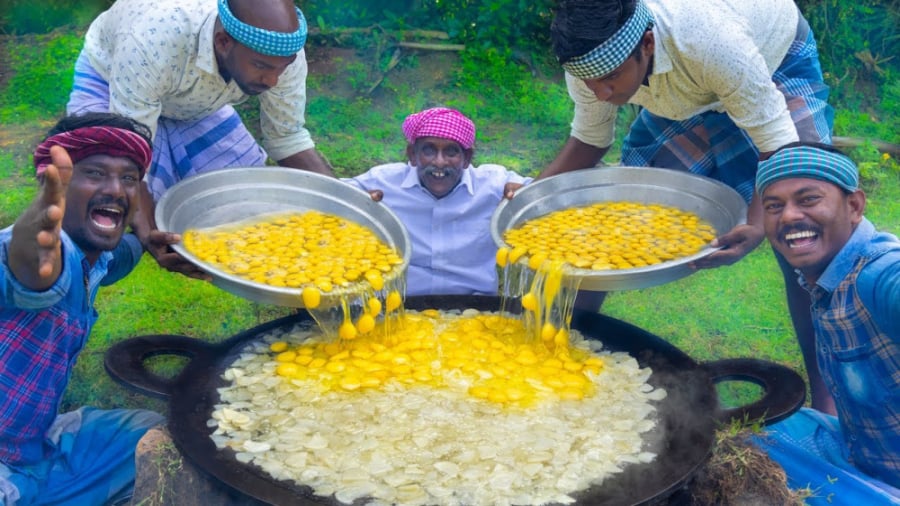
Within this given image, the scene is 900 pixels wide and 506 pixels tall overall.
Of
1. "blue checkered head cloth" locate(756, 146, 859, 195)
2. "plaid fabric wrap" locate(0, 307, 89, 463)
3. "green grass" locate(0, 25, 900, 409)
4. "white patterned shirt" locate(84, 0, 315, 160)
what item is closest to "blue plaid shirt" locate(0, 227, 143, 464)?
"plaid fabric wrap" locate(0, 307, 89, 463)

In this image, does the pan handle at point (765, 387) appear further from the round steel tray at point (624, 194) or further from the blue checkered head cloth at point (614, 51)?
the blue checkered head cloth at point (614, 51)

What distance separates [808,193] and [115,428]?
107 inches

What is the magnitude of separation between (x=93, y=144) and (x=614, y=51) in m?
1.84

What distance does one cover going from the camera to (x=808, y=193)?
2951 mm

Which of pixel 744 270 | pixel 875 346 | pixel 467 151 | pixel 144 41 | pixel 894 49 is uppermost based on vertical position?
pixel 144 41

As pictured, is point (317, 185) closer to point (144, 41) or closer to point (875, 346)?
point (144, 41)

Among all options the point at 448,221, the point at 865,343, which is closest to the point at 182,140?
the point at 448,221

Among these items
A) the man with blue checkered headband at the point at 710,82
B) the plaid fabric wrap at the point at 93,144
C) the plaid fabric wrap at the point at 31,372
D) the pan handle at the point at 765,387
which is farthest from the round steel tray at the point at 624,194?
the plaid fabric wrap at the point at 31,372

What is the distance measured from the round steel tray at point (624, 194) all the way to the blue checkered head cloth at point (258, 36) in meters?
1.08

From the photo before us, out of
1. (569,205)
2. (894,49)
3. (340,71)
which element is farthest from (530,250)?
(894,49)

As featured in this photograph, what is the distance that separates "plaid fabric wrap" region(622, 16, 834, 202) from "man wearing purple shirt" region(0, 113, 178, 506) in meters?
2.36

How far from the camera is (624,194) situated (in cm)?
403

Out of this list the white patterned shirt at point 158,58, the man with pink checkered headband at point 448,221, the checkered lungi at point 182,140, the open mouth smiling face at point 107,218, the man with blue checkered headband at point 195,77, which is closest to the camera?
the open mouth smiling face at point 107,218

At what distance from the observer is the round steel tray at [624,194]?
374 cm
